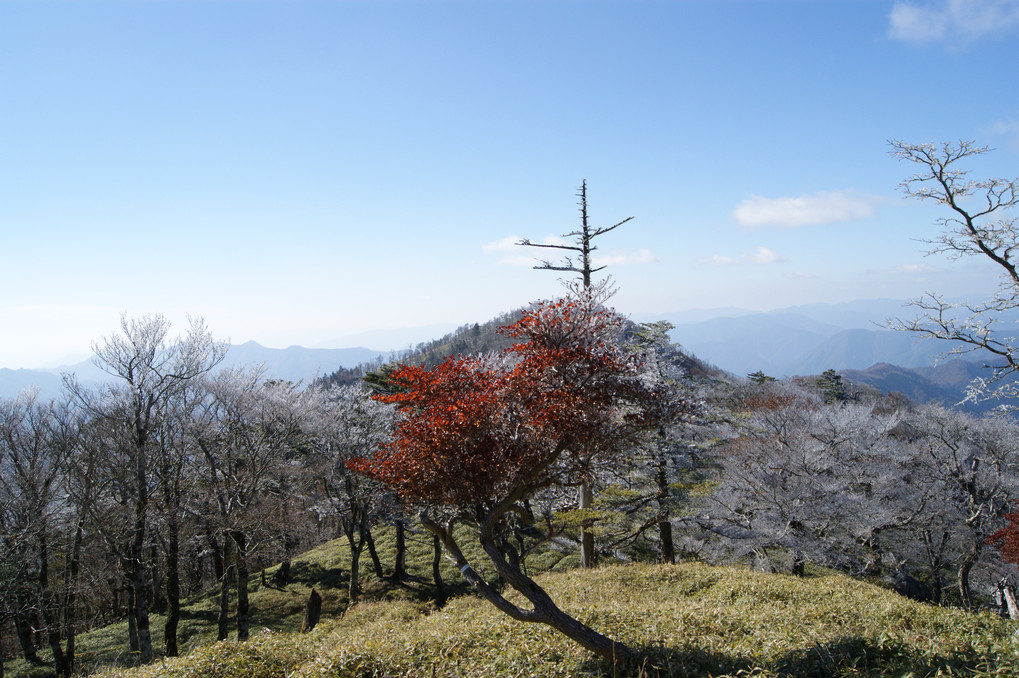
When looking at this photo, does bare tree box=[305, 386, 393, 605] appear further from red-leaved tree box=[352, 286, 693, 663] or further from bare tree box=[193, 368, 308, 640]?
red-leaved tree box=[352, 286, 693, 663]

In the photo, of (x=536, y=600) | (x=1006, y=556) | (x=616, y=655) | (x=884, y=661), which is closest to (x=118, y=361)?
(x=536, y=600)

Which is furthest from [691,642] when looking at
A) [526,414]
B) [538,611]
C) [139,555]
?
[139,555]

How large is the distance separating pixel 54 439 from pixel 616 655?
24448 mm

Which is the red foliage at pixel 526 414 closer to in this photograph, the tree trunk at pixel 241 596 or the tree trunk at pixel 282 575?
the tree trunk at pixel 241 596

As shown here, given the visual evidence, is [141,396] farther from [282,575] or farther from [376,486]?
[282,575]

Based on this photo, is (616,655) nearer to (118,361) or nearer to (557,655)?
(557,655)

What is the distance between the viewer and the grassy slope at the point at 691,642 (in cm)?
705

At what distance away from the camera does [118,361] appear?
56.7 ft

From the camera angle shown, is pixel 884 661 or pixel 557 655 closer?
pixel 884 661

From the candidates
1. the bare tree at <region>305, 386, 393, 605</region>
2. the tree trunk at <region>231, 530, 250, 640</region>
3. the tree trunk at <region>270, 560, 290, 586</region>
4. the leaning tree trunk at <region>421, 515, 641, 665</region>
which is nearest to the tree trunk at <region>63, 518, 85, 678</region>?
the tree trunk at <region>231, 530, 250, 640</region>

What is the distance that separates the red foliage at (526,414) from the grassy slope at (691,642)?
2.80m

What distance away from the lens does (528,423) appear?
749 cm

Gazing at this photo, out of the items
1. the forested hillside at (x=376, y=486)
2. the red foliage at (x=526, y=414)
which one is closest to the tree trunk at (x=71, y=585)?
the forested hillside at (x=376, y=486)

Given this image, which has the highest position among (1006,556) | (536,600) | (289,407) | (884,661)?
(289,407)
